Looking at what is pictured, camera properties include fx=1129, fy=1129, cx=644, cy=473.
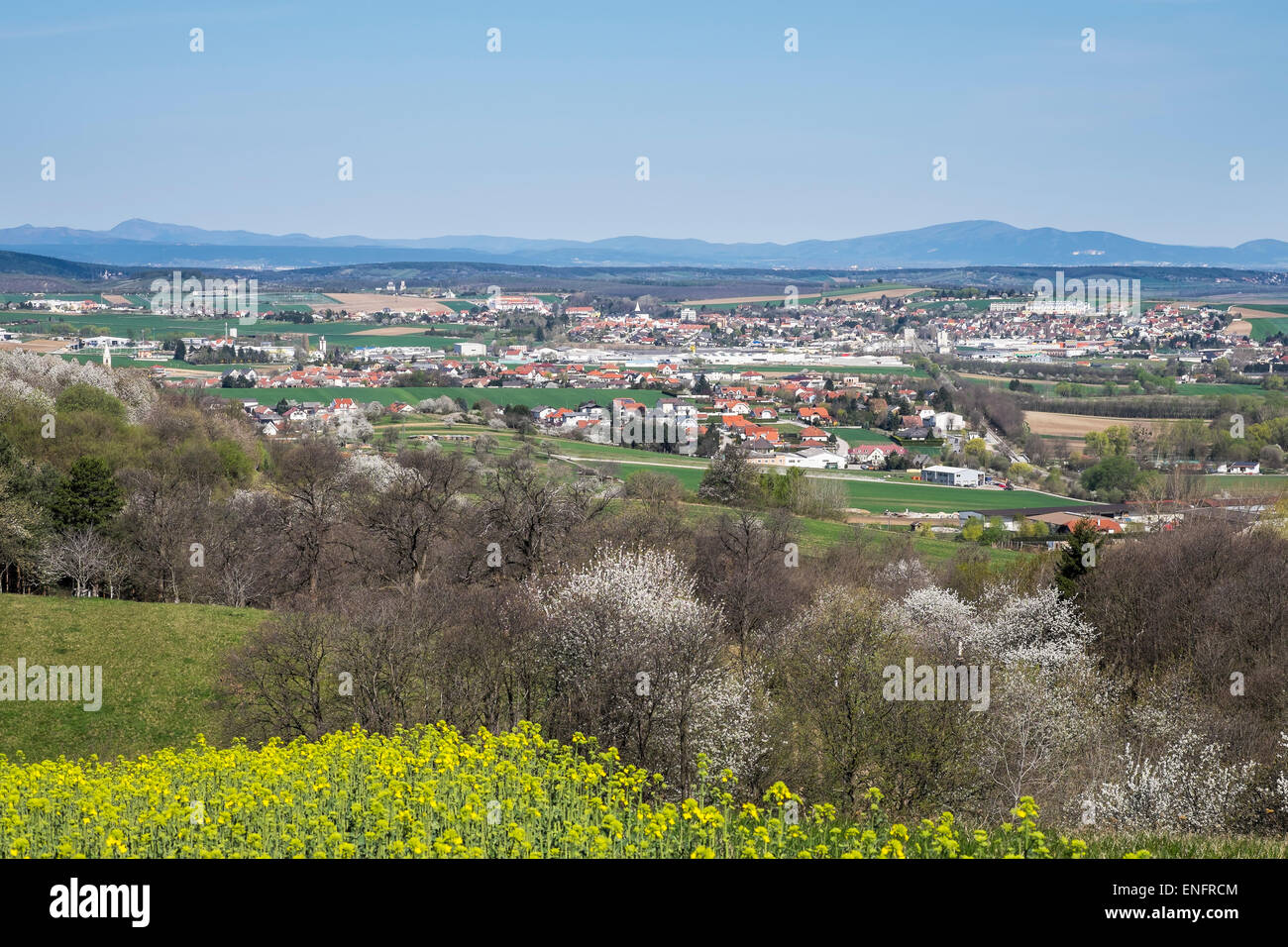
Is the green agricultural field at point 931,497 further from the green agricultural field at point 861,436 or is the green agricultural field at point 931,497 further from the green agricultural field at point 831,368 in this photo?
the green agricultural field at point 831,368

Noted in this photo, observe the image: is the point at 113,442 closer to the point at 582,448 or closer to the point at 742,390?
the point at 582,448

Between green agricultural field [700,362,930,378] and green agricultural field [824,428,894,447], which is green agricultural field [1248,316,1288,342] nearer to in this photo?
green agricultural field [700,362,930,378]

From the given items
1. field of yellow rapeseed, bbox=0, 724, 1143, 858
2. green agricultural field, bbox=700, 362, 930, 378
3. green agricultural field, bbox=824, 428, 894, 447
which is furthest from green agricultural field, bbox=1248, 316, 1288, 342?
field of yellow rapeseed, bbox=0, 724, 1143, 858

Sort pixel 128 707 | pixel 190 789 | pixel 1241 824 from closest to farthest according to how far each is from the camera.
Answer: pixel 190 789, pixel 1241 824, pixel 128 707
